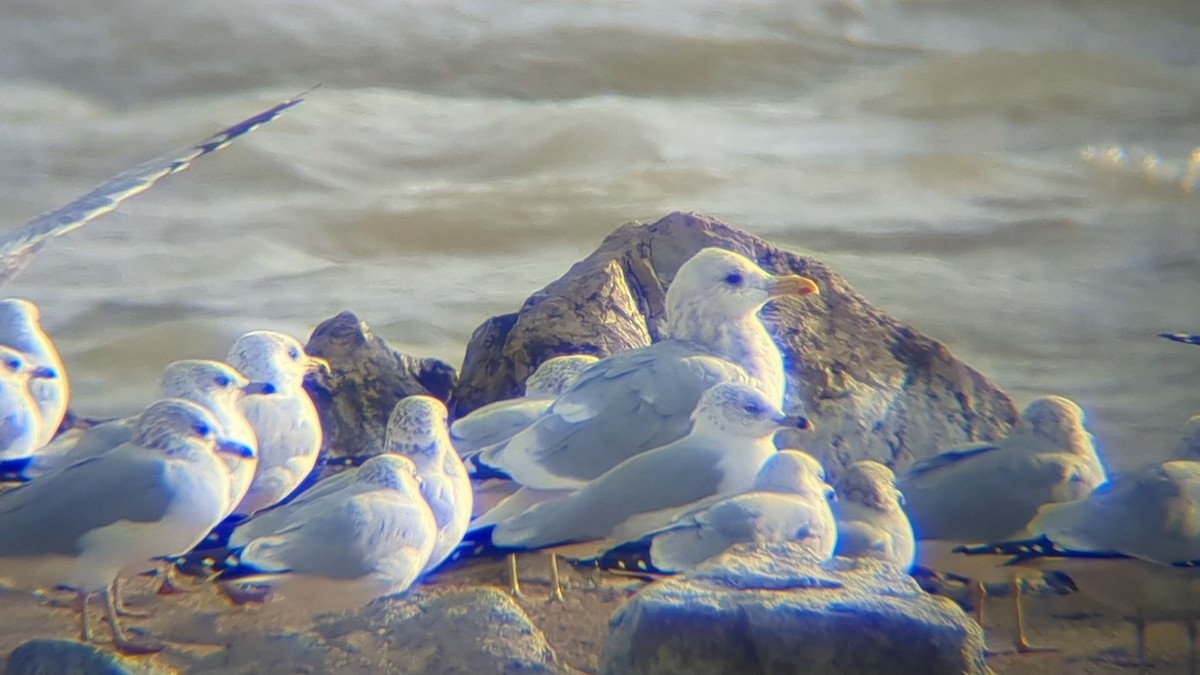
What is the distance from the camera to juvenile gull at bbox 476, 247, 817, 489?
1.77 meters

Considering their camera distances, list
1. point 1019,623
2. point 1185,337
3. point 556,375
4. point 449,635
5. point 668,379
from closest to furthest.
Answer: point 449,635 → point 1019,623 → point 668,379 → point 556,375 → point 1185,337

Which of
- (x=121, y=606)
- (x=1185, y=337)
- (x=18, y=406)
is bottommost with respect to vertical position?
A: (x=121, y=606)

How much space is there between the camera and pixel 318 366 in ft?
7.04

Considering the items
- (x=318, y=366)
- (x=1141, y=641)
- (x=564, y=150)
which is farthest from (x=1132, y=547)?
(x=564, y=150)

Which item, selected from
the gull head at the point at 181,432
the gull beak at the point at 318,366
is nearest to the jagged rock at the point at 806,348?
the gull beak at the point at 318,366

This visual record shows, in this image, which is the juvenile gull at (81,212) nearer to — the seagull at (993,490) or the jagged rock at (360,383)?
the jagged rock at (360,383)

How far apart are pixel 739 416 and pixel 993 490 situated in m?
0.32

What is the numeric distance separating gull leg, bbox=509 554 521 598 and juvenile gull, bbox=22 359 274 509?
343mm

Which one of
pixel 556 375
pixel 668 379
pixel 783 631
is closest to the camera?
pixel 783 631

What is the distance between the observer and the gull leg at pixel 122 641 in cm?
152

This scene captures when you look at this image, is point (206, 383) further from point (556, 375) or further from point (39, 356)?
point (556, 375)

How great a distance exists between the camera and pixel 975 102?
457 centimetres

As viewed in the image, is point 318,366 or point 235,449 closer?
point 235,449

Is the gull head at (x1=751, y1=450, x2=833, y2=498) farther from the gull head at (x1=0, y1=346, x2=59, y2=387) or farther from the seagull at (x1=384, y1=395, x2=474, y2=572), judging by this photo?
the gull head at (x1=0, y1=346, x2=59, y2=387)
